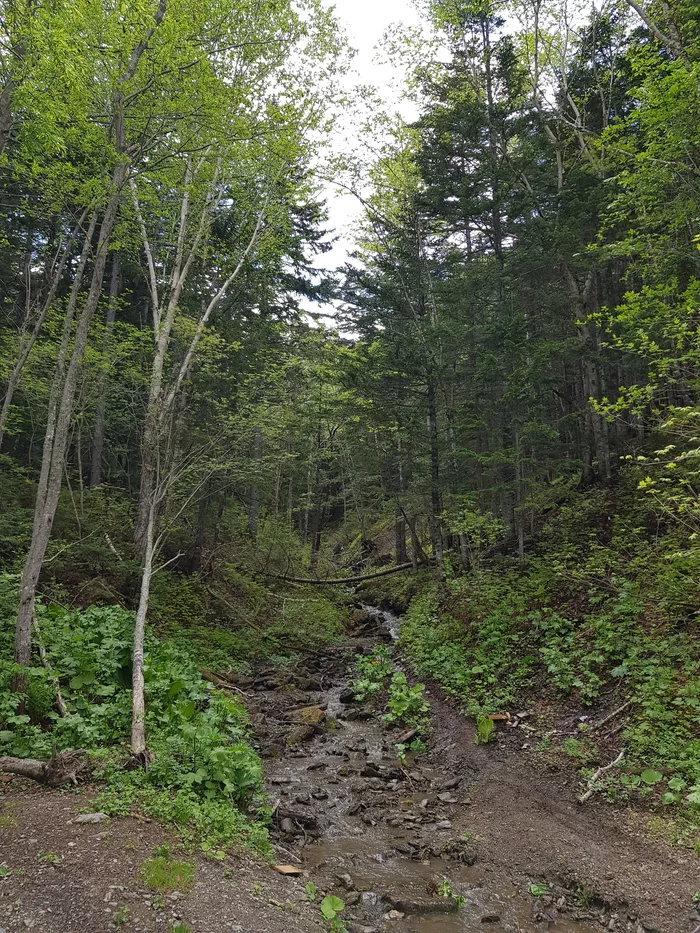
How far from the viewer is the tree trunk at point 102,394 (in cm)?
1308

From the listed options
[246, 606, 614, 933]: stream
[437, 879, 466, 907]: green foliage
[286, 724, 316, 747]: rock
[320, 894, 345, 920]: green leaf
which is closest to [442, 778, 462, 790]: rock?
[246, 606, 614, 933]: stream

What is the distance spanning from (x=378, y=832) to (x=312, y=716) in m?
3.50

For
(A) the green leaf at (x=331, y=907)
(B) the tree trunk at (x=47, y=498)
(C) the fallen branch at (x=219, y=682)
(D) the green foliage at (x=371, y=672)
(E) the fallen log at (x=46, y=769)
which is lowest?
(D) the green foliage at (x=371, y=672)

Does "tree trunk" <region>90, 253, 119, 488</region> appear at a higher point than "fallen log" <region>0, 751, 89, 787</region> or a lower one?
higher

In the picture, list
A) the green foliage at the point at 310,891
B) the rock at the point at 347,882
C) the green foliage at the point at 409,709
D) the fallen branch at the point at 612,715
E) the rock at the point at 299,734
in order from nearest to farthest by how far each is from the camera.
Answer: the green foliage at the point at 310,891, the rock at the point at 347,882, the fallen branch at the point at 612,715, the rock at the point at 299,734, the green foliage at the point at 409,709

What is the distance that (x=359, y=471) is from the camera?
21.8m

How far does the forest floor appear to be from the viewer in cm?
375

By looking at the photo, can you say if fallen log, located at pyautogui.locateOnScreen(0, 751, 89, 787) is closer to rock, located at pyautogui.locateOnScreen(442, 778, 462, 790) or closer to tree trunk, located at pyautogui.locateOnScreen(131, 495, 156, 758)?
tree trunk, located at pyautogui.locateOnScreen(131, 495, 156, 758)

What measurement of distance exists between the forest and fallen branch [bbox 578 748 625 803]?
1.2 inches

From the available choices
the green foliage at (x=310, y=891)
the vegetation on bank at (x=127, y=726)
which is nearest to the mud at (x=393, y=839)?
the green foliage at (x=310, y=891)

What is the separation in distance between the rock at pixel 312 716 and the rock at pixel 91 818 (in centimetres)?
487

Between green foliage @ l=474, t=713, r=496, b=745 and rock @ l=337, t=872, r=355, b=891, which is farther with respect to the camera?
green foliage @ l=474, t=713, r=496, b=745

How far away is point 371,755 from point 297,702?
2584 millimetres

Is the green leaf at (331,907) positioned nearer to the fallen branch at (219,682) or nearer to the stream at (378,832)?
the stream at (378,832)
